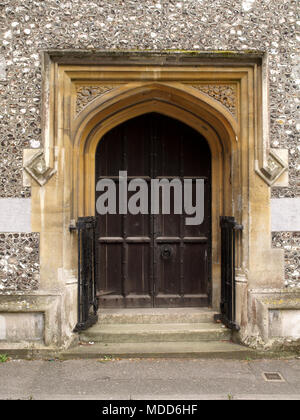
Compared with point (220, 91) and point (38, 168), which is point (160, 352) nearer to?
point (38, 168)

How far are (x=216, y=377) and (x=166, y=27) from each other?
398 cm

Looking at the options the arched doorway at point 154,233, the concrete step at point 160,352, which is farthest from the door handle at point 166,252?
the concrete step at point 160,352

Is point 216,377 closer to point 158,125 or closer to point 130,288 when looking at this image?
point 130,288

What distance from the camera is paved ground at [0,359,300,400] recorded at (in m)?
3.54

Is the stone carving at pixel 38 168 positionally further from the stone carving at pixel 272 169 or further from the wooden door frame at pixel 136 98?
the stone carving at pixel 272 169

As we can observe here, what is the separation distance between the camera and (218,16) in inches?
183

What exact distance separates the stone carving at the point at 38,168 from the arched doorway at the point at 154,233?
3.06 ft

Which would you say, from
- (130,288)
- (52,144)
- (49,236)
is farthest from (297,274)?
(52,144)

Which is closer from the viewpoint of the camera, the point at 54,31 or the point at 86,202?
the point at 54,31

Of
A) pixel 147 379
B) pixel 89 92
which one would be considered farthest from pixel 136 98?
pixel 147 379

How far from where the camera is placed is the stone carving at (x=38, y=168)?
4.54m
